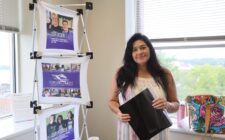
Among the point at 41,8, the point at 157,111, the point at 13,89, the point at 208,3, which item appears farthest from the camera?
the point at 13,89

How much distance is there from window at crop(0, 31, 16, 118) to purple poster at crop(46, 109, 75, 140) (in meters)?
0.61

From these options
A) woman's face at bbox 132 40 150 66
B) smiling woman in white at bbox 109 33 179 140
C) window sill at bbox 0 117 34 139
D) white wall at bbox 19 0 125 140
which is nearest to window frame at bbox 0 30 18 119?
window sill at bbox 0 117 34 139

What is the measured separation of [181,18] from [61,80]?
1327mm

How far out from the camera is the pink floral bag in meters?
2.01

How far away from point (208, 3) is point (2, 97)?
7.03 ft

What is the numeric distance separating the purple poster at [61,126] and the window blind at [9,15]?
938 mm

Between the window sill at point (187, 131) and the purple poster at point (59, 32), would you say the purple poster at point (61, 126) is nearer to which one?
the purple poster at point (59, 32)

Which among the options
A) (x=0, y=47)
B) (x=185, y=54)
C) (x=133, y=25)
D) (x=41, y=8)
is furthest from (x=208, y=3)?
(x=0, y=47)

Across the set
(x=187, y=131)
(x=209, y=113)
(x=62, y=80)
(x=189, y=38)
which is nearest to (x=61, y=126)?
(x=62, y=80)

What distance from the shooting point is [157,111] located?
175 cm

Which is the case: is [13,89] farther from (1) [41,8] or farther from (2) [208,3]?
(2) [208,3]

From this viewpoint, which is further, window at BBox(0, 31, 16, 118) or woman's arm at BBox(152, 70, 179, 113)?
window at BBox(0, 31, 16, 118)

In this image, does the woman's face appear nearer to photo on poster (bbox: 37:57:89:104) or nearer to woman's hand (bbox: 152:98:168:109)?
woman's hand (bbox: 152:98:168:109)

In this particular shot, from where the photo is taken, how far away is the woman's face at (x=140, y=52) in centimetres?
191
